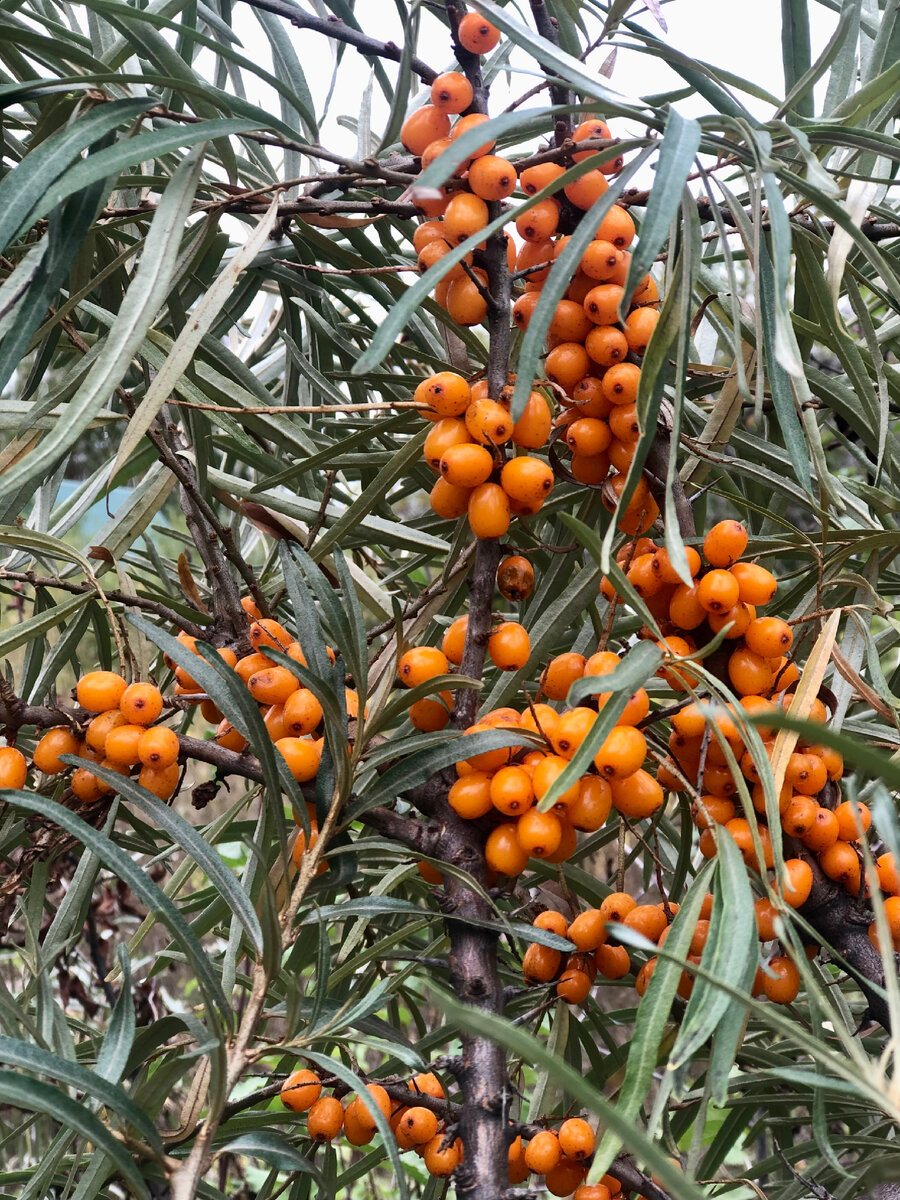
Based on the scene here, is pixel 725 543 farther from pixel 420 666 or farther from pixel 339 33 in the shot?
pixel 339 33

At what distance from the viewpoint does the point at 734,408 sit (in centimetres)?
75

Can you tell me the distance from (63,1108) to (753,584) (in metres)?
0.47

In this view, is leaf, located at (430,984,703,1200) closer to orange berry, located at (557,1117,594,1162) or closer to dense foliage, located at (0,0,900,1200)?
dense foliage, located at (0,0,900,1200)

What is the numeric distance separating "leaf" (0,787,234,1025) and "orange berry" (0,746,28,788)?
0.09 meters

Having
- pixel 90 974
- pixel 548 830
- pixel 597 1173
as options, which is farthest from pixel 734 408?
pixel 90 974

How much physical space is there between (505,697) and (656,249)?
33 centimetres

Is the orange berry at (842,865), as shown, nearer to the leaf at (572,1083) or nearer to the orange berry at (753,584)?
the orange berry at (753,584)

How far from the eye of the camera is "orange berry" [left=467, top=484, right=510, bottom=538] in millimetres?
616

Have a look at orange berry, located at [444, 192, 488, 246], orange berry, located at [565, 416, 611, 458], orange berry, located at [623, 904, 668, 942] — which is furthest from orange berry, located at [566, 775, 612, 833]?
orange berry, located at [444, 192, 488, 246]

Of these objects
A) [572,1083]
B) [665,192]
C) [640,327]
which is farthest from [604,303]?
[572,1083]

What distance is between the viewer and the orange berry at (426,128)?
662mm

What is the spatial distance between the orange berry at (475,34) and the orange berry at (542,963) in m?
0.60

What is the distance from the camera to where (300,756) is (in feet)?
2.03

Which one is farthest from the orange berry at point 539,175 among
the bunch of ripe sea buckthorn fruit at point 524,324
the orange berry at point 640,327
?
the orange berry at point 640,327
